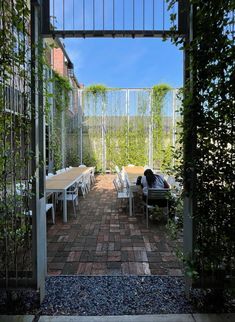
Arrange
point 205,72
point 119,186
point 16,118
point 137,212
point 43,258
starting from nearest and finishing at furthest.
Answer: point 205,72, point 16,118, point 43,258, point 137,212, point 119,186

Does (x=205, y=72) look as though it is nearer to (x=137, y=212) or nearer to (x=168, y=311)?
(x=168, y=311)

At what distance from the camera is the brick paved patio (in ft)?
10.1

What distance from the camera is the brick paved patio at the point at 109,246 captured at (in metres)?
3.07

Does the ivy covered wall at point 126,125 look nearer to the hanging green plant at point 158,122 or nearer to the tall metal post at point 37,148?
the hanging green plant at point 158,122

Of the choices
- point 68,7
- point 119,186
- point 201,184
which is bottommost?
point 119,186

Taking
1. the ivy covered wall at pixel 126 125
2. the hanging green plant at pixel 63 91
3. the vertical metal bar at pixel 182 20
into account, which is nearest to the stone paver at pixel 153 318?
the vertical metal bar at pixel 182 20

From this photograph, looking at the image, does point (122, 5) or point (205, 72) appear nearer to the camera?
point (205, 72)

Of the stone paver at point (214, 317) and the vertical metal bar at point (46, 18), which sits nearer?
the stone paver at point (214, 317)

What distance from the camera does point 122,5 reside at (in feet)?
8.07

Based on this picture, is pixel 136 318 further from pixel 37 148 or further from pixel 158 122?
pixel 158 122

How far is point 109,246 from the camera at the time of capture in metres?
3.82

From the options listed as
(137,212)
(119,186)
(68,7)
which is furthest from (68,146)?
(68,7)

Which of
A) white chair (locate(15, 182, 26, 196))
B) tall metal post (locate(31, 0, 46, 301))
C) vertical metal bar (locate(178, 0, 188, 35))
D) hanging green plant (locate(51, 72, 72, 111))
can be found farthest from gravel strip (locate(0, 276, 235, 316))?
hanging green plant (locate(51, 72, 72, 111))

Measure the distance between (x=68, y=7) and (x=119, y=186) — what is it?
4.57 meters
